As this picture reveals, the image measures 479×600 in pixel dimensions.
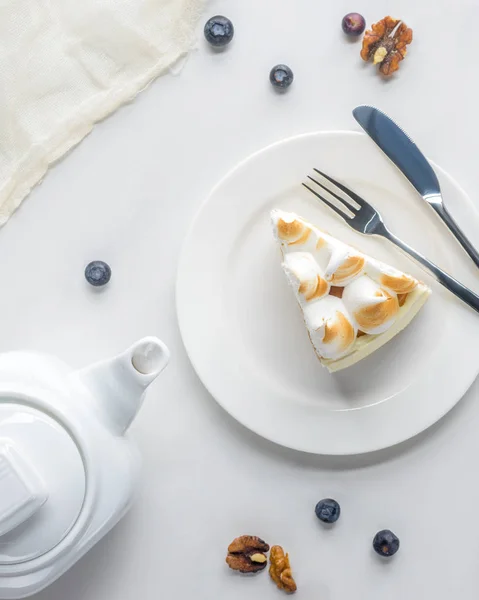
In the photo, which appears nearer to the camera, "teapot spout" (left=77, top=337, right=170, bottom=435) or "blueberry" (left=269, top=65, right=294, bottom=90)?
"teapot spout" (left=77, top=337, right=170, bottom=435)

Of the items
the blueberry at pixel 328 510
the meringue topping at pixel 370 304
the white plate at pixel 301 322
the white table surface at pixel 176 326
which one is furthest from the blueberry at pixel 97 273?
the blueberry at pixel 328 510

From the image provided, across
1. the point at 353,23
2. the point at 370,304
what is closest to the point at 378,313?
the point at 370,304

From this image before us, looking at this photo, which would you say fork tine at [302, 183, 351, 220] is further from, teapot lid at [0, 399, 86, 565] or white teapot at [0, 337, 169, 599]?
teapot lid at [0, 399, 86, 565]

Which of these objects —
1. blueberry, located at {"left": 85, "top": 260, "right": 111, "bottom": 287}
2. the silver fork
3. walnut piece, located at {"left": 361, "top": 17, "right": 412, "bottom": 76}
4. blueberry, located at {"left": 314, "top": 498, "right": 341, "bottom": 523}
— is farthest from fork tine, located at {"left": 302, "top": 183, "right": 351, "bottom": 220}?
blueberry, located at {"left": 314, "top": 498, "right": 341, "bottom": 523}

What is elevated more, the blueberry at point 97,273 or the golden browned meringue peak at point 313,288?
the golden browned meringue peak at point 313,288

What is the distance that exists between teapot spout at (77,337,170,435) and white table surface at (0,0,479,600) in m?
0.19

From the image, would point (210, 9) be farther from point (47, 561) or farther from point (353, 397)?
point (47, 561)

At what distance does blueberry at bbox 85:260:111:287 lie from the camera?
4.02 ft

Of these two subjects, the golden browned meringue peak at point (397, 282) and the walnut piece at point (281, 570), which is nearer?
the golden browned meringue peak at point (397, 282)

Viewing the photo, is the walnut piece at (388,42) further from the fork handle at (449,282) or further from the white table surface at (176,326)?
the fork handle at (449,282)

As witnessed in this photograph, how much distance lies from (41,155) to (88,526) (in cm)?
59

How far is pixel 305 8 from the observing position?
1.24 meters

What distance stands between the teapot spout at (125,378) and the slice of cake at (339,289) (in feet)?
0.79

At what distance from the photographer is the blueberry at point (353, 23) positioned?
4.00ft
